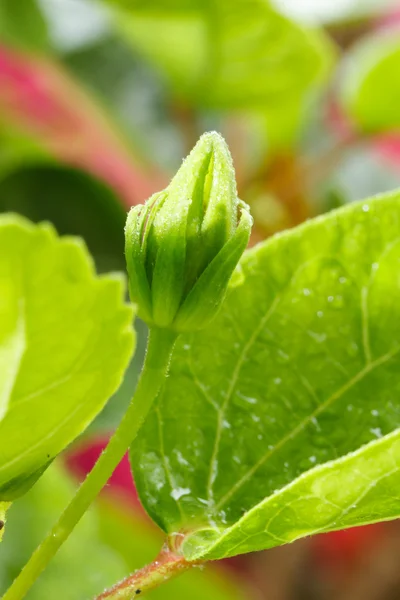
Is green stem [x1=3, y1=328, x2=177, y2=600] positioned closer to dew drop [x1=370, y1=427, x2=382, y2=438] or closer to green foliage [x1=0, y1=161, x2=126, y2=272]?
dew drop [x1=370, y1=427, x2=382, y2=438]

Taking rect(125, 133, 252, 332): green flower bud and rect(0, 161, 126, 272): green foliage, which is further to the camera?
rect(0, 161, 126, 272): green foliage

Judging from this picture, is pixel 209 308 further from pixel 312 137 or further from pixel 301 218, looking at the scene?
pixel 312 137

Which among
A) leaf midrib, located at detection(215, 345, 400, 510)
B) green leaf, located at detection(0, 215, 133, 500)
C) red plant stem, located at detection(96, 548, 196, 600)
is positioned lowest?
red plant stem, located at detection(96, 548, 196, 600)

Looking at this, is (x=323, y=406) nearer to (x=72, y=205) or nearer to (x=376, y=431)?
(x=376, y=431)

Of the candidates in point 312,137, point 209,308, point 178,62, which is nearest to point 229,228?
point 209,308

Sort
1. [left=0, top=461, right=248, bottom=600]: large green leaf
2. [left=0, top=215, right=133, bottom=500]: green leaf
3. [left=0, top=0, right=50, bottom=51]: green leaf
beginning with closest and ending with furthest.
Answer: [left=0, top=215, right=133, bottom=500]: green leaf < [left=0, top=461, right=248, bottom=600]: large green leaf < [left=0, top=0, right=50, bottom=51]: green leaf

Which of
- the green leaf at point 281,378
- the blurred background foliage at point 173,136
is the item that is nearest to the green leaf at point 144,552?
the blurred background foliage at point 173,136

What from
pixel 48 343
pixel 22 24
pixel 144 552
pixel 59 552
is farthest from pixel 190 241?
pixel 22 24

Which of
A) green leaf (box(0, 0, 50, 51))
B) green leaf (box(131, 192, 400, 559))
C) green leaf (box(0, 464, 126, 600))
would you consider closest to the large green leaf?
green leaf (box(0, 464, 126, 600))
